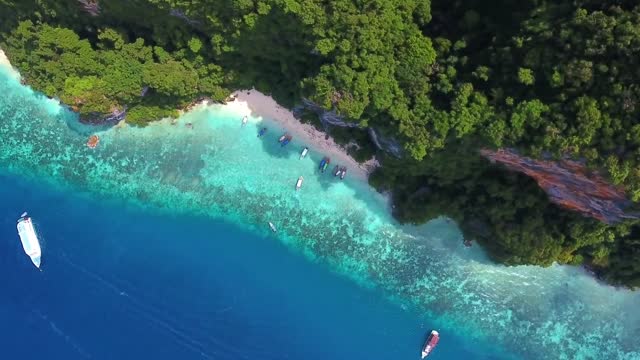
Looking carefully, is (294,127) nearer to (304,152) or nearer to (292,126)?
(292,126)

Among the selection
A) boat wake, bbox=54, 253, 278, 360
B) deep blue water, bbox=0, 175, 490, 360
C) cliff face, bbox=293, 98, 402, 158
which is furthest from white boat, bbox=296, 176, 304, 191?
boat wake, bbox=54, 253, 278, 360

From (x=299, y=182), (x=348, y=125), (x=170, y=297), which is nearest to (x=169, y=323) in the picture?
(x=170, y=297)

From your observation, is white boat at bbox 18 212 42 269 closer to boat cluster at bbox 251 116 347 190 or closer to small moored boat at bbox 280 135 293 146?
boat cluster at bbox 251 116 347 190

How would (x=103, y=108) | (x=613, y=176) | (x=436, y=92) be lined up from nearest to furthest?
(x=613, y=176), (x=436, y=92), (x=103, y=108)

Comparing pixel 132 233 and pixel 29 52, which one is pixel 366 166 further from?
pixel 29 52

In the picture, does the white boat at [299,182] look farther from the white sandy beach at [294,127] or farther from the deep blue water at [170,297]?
the deep blue water at [170,297]

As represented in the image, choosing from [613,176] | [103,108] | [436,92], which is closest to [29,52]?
[103,108]

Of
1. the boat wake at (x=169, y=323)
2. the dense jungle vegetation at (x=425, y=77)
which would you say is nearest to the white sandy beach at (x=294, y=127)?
the dense jungle vegetation at (x=425, y=77)
